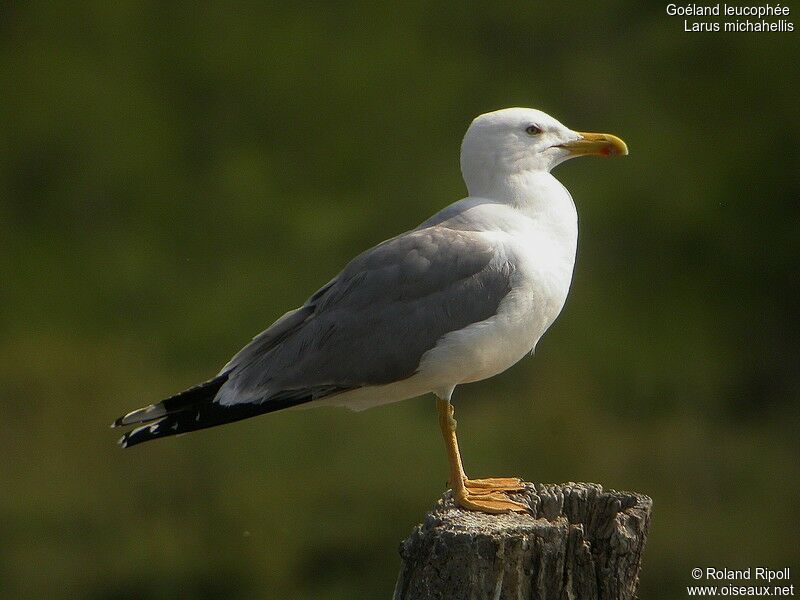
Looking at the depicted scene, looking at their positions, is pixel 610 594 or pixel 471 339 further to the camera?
pixel 471 339

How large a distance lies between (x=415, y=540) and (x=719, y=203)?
8.37 meters

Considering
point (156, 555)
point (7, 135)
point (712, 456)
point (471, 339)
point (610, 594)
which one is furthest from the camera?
point (7, 135)

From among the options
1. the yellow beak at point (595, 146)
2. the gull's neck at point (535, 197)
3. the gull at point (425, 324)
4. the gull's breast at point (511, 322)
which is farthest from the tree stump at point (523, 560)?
the yellow beak at point (595, 146)

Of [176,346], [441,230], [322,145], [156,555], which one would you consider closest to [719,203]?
[322,145]

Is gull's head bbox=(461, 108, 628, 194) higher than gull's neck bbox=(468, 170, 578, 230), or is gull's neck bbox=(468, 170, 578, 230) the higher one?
gull's head bbox=(461, 108, 628, 194)

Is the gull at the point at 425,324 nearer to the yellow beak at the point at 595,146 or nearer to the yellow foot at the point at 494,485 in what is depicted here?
the yellow foot at the point at 494,485

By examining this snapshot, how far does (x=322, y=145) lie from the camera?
37.7 feet

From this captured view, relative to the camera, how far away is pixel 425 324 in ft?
12.6

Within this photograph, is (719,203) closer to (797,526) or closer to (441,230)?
(797,526)

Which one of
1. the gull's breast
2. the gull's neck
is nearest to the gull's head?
the gull's neck

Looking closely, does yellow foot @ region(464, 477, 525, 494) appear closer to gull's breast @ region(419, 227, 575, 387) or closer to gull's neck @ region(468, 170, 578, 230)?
gull's breast @ region(419, 227, 575, 387)

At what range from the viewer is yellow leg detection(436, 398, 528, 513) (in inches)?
144

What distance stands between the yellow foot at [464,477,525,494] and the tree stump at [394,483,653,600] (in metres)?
0.48

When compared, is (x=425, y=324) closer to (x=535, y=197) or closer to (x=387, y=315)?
(x=387, y=315)
